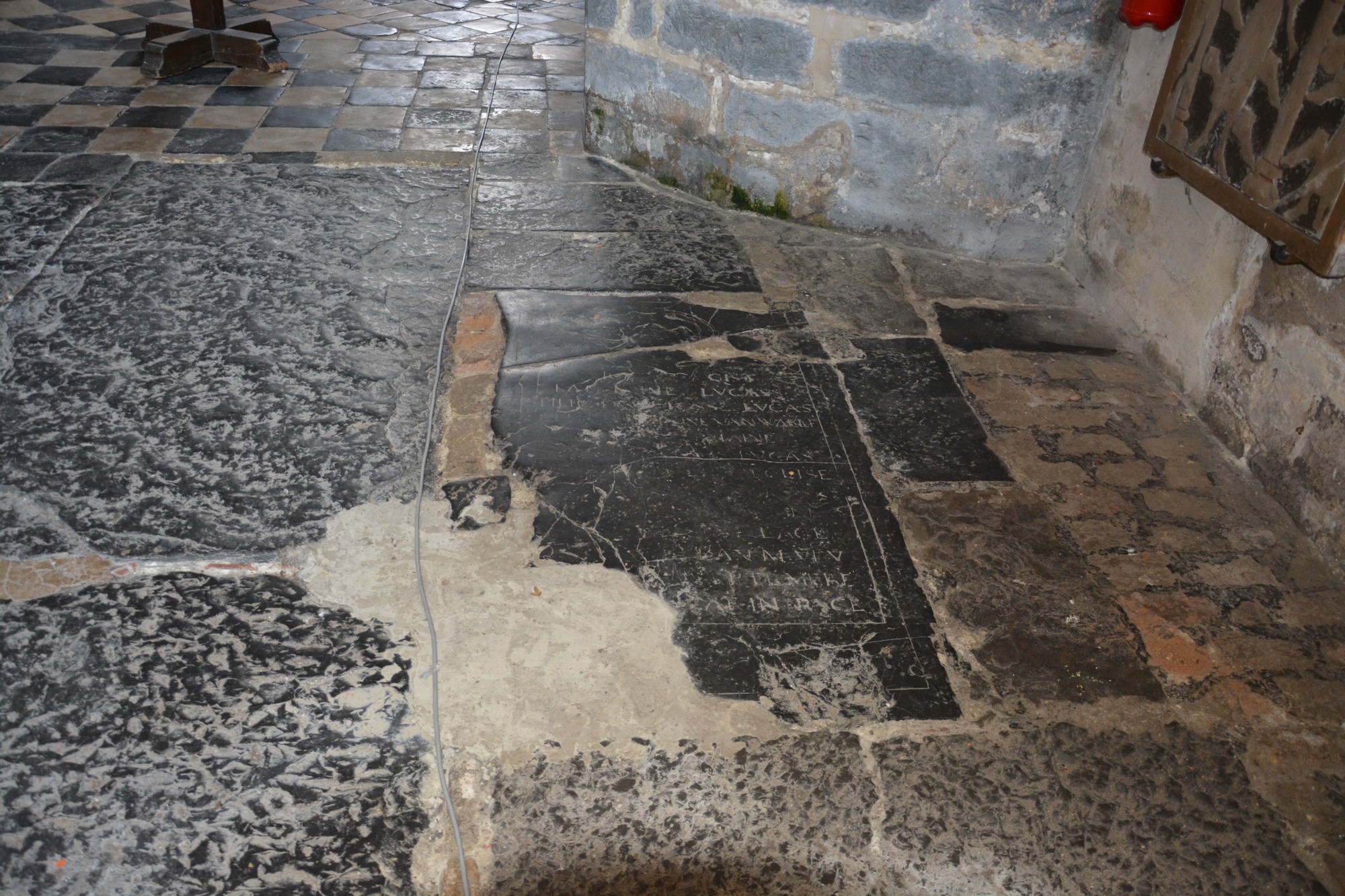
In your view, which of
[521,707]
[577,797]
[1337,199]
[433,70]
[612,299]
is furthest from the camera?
[433,70]

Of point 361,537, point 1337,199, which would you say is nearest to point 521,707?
point 361,537

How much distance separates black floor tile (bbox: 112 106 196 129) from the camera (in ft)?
12.4

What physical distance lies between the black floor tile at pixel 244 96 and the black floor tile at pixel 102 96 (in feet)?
1.03

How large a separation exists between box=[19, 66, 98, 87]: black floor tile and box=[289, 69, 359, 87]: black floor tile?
Result: 0.88m

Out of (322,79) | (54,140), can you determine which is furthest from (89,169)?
(322,79)

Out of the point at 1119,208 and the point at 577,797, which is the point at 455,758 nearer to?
the point at 577,797

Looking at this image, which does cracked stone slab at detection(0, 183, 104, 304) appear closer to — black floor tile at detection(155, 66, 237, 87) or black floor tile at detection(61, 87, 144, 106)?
black floor tile at detection(61, 87, 144, 106)

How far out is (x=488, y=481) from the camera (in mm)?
2115

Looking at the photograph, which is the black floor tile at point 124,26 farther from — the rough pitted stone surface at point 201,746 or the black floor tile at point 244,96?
the rough pitted stone surface at point 201,746

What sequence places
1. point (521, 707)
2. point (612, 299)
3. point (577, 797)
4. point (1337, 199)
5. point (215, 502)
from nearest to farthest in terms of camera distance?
point (577, 797)
point (521, 707)
point (1337, 199)
point (215, 502)
point (612, 299)

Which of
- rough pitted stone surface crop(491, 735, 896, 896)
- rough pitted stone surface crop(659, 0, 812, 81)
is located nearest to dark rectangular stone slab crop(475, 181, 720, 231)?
rough pitted stone surface crop(659, 0, 812, 81)

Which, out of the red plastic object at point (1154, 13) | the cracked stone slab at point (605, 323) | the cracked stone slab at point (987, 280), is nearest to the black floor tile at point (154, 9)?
the cracked stone slab at point (605, 323)

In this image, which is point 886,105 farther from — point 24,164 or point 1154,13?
point 24,164

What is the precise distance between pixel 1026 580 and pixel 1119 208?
1506 millimetres
